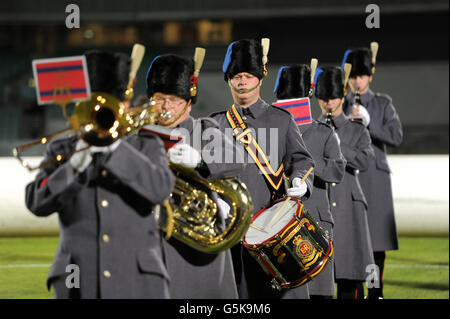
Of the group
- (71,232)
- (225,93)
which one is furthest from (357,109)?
(225,93)

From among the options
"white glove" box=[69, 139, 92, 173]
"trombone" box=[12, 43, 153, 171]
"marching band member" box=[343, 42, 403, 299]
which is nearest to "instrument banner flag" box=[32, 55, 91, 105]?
"trombone" box=[12, 43, 153, 171]

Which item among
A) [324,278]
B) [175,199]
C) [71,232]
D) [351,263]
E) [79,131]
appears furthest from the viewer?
[351,263]

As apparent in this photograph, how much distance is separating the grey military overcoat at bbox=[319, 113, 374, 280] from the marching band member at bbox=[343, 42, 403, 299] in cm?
85

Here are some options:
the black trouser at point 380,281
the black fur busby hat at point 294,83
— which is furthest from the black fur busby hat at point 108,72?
the black trouser at point 380,281

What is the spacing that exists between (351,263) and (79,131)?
422 centimetres

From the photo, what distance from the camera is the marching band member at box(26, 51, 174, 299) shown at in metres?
3.35

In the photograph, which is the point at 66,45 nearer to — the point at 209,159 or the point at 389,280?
the point at 389,280

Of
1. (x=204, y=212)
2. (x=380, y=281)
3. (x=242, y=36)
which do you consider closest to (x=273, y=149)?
(x=204, y=212)

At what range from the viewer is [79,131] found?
10.5 feet

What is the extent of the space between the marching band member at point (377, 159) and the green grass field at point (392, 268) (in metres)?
0.56

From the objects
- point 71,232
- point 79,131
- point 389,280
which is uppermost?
point 79,131

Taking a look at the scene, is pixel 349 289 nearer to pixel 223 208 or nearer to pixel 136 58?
pixel 223 208

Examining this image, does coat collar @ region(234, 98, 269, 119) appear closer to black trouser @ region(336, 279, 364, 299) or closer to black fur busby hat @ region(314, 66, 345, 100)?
black fur busby hat @ region(314, 66, 345, 100)

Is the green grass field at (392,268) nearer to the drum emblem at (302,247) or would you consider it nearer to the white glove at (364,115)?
the white glove at (364,115)
